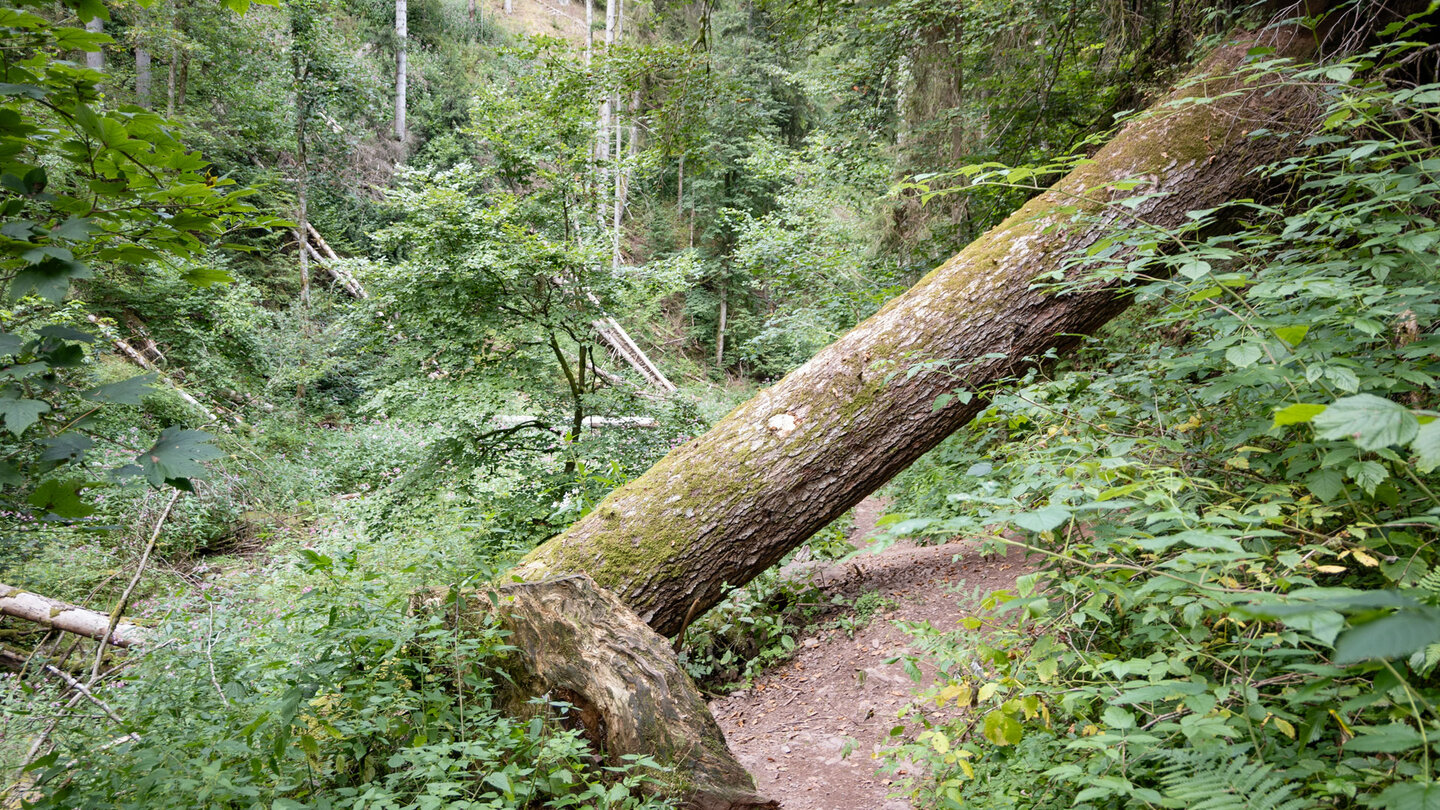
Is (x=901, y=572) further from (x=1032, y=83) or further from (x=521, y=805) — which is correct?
(x=1032, y=83)

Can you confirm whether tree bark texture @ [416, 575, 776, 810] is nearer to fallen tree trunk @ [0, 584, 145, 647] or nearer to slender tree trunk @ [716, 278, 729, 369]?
fallen tree trunk @ [0, 584, 145, 647]

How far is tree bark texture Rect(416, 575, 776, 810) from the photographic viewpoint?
7.80 feet

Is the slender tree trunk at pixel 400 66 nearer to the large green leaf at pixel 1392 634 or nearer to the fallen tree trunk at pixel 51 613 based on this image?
the fallen tree trunk at pixel 51 613

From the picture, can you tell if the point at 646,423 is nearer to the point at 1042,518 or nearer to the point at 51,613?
the point at 51,613

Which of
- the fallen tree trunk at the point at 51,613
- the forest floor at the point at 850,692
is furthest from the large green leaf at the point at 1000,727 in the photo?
the fallen tree trunk at the point at 51,613

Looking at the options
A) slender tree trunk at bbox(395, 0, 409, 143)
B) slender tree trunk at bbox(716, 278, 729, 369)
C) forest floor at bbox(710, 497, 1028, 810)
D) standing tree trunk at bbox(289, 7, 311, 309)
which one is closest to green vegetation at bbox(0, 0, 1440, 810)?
standing tree trunk at bbox(289, 7, 311, 309)

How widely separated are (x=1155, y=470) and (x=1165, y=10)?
4.32m

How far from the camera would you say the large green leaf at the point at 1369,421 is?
37.9 inches

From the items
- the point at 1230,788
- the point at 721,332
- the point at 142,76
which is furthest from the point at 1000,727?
the point at 721,332

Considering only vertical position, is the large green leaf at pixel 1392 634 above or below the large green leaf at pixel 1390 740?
above

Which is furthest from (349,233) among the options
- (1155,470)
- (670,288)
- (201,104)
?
(1155,470)

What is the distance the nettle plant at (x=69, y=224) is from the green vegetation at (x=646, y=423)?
0.5 inches

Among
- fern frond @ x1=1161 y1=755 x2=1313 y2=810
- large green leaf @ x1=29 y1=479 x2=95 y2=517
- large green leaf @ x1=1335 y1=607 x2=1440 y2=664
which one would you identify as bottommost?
fern frond @ x1=1161 y1=755 x2=1313 y2=810

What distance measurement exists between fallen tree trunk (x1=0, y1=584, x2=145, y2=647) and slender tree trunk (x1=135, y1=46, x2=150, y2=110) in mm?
10578
